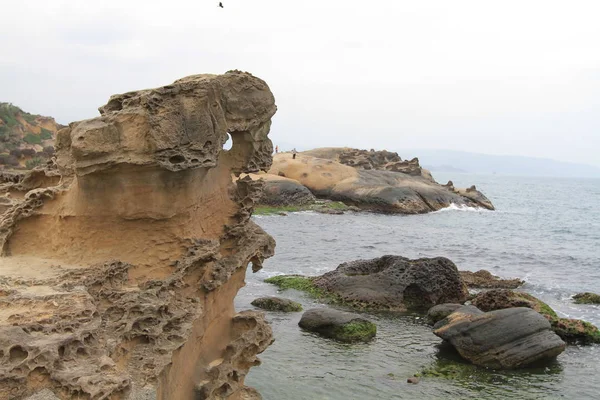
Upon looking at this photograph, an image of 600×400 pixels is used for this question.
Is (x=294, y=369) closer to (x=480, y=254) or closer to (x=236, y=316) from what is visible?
(x=236, y=316)

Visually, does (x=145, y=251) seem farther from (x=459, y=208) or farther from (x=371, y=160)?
(x=371, y=160)

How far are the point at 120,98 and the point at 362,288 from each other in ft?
38.8

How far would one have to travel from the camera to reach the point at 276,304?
16.1 metres

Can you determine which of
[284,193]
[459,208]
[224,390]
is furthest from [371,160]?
[224,390]

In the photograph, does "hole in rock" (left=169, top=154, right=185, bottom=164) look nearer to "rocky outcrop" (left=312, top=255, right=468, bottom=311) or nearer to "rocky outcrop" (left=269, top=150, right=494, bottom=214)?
"rocky outcrop" (left=312, top=255, right=468, bottom=311)

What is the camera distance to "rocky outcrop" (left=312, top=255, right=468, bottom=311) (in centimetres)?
1678

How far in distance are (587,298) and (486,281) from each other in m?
3.24

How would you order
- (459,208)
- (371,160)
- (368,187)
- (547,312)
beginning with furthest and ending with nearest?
(371,160) → (459,208) → (368,187) → (547,312)

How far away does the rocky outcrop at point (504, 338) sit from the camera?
1219cm

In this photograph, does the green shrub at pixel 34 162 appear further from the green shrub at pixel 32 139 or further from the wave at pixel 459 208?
the wave at pixel 459 208

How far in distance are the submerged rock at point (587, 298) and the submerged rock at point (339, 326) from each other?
871cm

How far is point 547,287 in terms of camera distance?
21250mm

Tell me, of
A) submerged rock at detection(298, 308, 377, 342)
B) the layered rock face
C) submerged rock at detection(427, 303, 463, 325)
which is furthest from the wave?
the layered rock face

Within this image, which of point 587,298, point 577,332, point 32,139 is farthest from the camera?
point 32,139
